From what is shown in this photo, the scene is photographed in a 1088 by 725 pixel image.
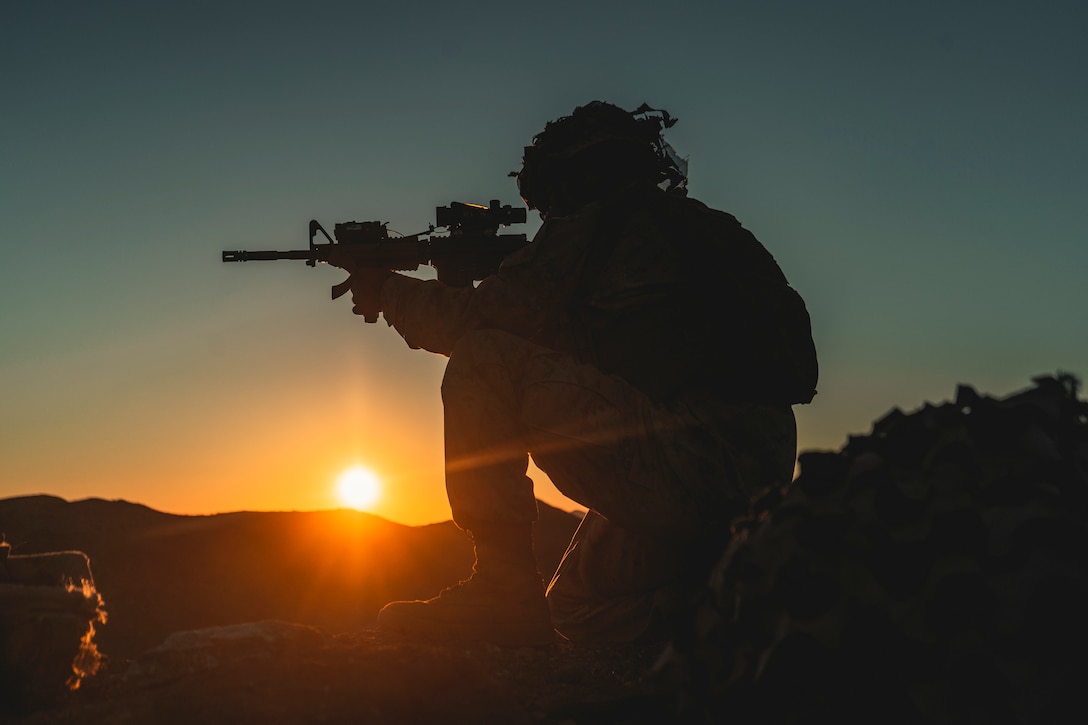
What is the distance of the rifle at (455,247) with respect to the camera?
5250 mm

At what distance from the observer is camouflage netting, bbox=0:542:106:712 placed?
8.75 ft

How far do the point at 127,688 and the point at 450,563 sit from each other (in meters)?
5.43

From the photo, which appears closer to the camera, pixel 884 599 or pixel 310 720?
pixel 884 599

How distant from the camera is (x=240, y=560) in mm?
7824

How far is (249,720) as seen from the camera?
2.54m

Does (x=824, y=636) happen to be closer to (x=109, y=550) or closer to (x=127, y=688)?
(x=127, y=688)

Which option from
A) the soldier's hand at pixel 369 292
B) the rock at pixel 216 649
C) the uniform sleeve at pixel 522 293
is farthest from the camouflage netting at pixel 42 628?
the soldier's hand at pixel 369 292

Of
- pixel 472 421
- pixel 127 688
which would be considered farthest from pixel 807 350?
pixel 127 688

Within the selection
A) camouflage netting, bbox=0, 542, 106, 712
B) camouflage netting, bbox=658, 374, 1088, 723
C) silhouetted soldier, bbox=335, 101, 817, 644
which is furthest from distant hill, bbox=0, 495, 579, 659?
camouflage netting, bbox=658, 374, 1088, 723

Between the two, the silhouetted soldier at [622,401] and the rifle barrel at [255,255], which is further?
the rifle barrel at [255,255]

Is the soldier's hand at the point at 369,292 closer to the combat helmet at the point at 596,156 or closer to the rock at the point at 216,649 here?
the combat helmet at the point at 596,156

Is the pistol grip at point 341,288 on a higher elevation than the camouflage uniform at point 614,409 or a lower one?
higher

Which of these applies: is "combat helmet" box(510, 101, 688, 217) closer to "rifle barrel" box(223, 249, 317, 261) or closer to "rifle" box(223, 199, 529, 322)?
"rifle" box(223, 199, 529, 322)

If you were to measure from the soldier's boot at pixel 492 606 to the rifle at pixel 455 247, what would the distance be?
1.86 metres
